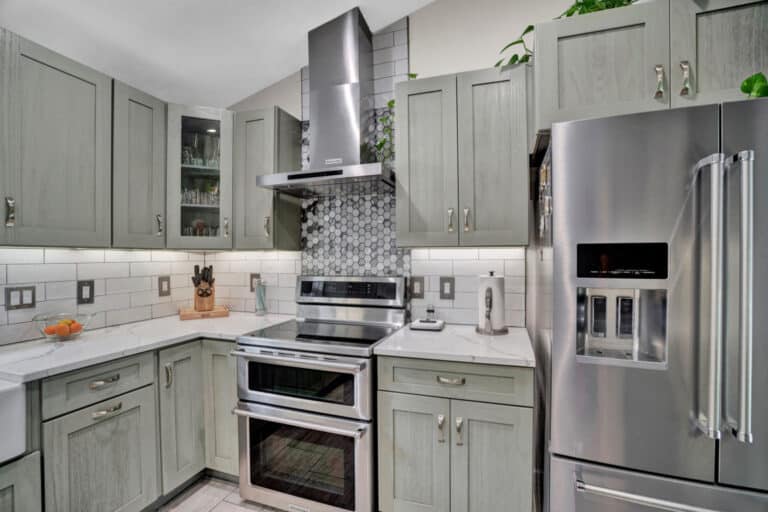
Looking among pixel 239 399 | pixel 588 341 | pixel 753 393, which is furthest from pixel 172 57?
pixel 753 393

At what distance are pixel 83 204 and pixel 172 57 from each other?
1033 millimetres

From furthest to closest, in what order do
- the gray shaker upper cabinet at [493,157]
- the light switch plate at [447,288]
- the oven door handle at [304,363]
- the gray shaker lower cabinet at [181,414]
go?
the light switch plate at [447,288] < the gray shaker lower cabinet at [181,414] < the gray shaker upper cabinet at [493,157] < the oven door handle at [304,363]

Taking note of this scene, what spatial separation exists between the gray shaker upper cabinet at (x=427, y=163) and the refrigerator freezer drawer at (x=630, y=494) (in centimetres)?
112

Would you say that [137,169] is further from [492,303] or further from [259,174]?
[492,303]

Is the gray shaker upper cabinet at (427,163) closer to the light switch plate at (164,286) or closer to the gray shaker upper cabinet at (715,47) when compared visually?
the gray shaker upper cabinet at (715,47)

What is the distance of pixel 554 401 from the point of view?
130cm

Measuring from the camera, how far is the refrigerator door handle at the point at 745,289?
1.01 meters

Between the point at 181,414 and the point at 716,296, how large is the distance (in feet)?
8.04

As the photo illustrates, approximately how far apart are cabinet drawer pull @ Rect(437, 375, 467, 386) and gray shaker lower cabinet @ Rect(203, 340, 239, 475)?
1.20 meters

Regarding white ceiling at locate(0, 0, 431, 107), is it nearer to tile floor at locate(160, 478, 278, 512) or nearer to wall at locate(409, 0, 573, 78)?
wall at locate(409, 0, 573, 78)

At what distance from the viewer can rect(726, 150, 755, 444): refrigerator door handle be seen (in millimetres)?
1014

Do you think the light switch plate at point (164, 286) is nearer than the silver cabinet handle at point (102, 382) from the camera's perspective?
No

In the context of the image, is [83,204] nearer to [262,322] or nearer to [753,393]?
[262,322]

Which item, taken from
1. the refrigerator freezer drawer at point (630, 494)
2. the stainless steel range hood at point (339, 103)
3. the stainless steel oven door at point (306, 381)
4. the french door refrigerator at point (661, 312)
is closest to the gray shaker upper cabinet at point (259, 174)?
the stainless steel range hood at point (339, 103)
